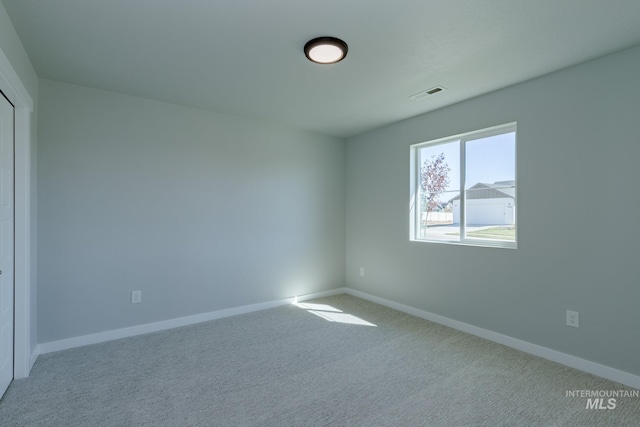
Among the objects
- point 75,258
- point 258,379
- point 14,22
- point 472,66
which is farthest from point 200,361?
point 472,66

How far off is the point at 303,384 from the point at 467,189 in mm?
2594

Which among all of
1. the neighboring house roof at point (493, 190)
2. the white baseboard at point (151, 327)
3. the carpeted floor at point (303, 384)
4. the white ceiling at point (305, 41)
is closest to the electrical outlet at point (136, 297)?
the white baseboard at point (151, 327)

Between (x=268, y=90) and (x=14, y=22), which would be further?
(x=268, y=90)

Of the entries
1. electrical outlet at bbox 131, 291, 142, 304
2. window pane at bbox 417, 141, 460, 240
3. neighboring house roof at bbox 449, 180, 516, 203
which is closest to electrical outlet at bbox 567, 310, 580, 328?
neighboring house roof at bbox 449, 180, 516, 203

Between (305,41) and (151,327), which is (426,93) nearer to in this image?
(305,41)

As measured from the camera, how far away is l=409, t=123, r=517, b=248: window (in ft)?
10.0

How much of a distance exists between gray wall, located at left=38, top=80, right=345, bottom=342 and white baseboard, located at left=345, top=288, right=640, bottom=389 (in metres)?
1.68

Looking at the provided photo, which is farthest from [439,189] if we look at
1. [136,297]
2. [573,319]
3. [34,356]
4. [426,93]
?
[34,356]

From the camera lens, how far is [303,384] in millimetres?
2289

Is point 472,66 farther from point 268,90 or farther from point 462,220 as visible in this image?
point 268,90

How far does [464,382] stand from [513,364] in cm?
59

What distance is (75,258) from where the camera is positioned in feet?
9.62

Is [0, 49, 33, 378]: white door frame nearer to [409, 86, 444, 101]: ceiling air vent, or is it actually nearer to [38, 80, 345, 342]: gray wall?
[38, 80, 345, 342]: gray wall

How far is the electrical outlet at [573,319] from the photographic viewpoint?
2.52 m
